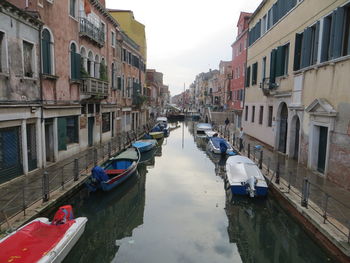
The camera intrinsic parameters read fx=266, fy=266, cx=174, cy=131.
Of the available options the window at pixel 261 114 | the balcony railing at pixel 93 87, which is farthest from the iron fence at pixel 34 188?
the window at pixel 261 114

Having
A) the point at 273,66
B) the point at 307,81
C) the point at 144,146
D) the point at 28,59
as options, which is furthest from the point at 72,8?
the point at 307,81

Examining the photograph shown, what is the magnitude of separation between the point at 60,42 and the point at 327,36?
12.1m

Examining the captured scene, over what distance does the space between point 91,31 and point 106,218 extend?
11.9 meters

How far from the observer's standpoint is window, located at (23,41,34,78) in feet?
34.4

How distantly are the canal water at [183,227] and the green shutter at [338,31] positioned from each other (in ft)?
20.5

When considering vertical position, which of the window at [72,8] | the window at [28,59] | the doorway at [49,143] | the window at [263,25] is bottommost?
the doorway at [49,143]

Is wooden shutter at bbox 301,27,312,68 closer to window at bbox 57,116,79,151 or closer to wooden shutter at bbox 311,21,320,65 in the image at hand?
wooden shutter at bbox 311,21,320,65

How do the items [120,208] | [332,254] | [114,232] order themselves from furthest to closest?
[120,208] → [114,232] → [332,254]

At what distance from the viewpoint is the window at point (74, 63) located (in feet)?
46.5

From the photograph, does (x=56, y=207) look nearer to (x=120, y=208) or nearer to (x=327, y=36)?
(x=120, y=208)

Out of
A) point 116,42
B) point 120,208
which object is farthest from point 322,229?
point 116,42

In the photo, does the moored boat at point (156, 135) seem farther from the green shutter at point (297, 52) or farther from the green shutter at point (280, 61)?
the green shutter at point (297, 52)

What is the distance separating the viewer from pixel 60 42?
13016 mm

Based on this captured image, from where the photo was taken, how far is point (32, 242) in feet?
18.3
